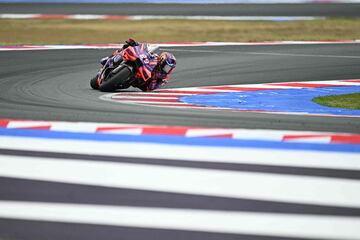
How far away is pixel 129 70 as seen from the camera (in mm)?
13594

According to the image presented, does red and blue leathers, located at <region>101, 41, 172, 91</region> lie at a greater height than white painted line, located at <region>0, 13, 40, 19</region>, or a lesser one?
greater

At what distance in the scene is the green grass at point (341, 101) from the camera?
12.0 meters

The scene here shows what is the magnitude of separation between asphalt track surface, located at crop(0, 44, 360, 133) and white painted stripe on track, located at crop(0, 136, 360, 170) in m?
1.27

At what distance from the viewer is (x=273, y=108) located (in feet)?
38.4

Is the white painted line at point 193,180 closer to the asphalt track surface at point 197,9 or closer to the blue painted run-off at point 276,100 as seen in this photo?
the blue painted run-off at point 276,100

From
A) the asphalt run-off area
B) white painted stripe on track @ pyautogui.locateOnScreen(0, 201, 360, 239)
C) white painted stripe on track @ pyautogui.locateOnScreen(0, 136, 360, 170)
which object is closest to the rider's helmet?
the asphalt run-off area

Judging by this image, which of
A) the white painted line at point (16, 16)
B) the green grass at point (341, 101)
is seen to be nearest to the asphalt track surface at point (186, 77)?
the green grass at point (341, 101)

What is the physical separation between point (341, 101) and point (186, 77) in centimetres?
451

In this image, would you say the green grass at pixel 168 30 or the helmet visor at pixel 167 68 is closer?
the helmet visor at pixel 167 68

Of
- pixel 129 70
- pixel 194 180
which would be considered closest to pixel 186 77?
pixel 129 70

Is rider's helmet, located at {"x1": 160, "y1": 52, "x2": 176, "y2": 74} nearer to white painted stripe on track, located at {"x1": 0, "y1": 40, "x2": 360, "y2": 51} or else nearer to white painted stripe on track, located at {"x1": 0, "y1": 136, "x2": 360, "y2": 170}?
white painted stripe on track, located at {"x1": 0, "y1": 136, "x2": 360, "y2": 170}

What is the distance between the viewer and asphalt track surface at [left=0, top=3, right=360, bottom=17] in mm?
29000

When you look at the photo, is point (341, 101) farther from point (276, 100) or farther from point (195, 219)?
point (195, 219)

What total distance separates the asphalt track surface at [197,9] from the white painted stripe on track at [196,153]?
21583 millimetres
